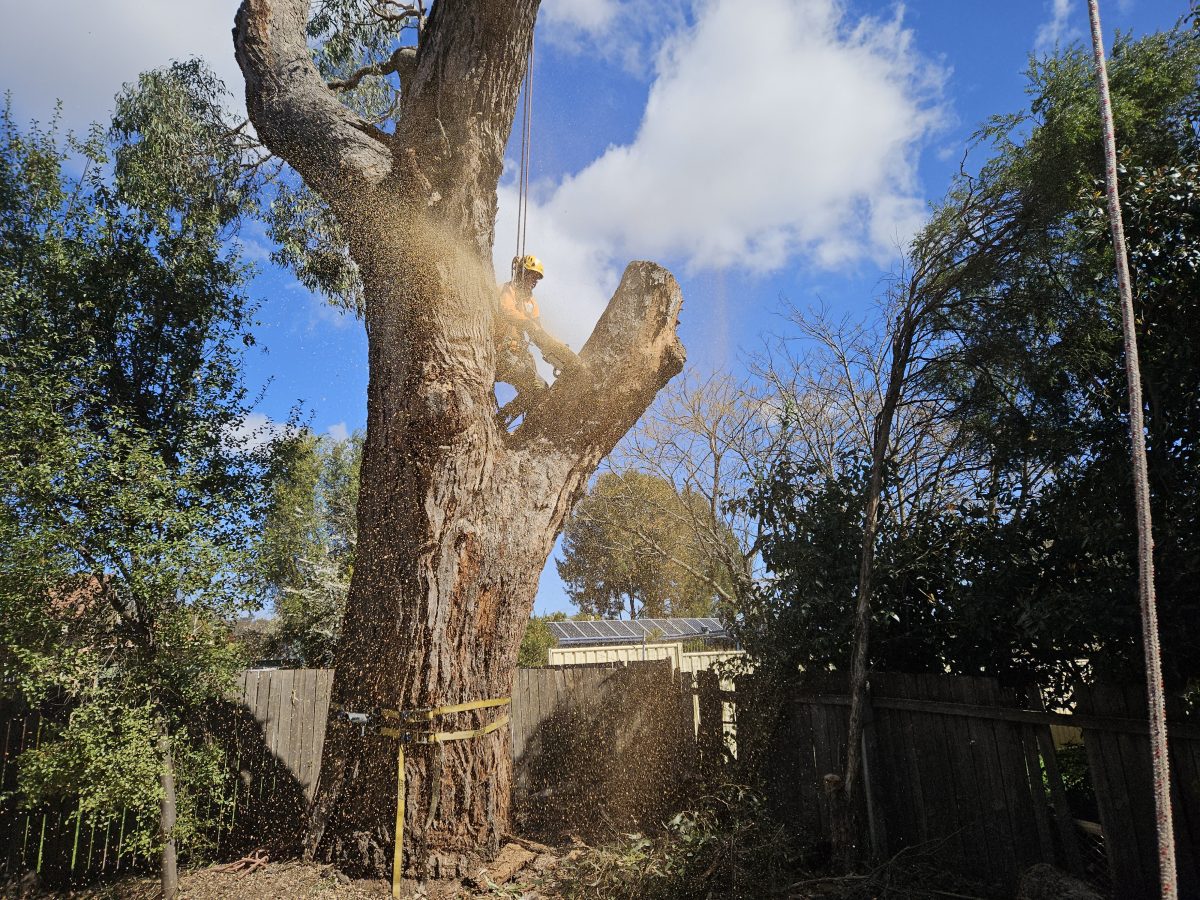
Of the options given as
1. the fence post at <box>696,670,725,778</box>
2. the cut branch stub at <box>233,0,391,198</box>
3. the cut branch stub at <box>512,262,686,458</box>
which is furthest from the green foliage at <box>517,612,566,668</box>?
the cut branch stub at <box>233,0,391,198</box>

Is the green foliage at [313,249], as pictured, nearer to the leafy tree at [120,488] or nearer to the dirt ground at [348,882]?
the leafy tree at [120,488]

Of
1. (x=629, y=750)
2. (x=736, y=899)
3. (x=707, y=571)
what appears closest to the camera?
(x=736, y=899)

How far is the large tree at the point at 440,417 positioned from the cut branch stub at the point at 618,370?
0.04ft

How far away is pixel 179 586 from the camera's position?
14.9 feet

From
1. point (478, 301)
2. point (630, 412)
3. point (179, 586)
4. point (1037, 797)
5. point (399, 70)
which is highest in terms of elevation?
point (399, 70)

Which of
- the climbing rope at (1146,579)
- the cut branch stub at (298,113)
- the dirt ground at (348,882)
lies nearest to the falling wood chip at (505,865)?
the dirt ground at (348,882)

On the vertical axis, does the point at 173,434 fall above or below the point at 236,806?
above

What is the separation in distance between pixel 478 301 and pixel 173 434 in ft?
10.7

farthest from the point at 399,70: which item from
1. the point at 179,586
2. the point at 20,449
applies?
the point at 179,586

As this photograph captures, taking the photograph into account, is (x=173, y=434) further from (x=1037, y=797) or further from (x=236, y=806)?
(x=1037, y=797)

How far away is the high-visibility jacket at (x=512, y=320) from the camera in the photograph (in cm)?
512

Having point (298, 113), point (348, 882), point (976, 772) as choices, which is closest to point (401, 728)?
point (348, 882)

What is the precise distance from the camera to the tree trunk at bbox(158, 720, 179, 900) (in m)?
4.33

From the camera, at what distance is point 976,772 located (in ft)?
13.9
